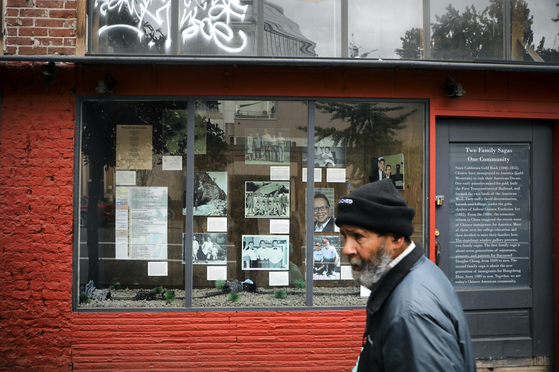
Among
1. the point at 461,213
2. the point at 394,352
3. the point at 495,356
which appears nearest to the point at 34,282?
the point at 394,352

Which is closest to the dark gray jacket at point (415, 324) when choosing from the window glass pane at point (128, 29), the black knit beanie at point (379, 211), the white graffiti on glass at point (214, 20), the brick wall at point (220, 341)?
the black knit beanie at point (379, 211)

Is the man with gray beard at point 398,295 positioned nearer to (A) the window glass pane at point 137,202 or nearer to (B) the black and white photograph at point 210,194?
(B) the black and white photograph at point 210,194

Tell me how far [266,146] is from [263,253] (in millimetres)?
1334

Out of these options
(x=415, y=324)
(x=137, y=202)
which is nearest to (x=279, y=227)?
(x=137, y=202)

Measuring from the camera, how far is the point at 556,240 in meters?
4.70

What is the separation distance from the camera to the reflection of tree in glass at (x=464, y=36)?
454 cm

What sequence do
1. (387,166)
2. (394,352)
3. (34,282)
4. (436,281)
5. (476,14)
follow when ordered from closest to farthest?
1. (394,352)
2. (436,281)
3. (34,282)
4. (476,14)
5. (387,166)

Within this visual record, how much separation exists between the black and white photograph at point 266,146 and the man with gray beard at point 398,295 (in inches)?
122

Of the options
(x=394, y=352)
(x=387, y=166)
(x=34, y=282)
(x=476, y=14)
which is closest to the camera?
(x=394, y=352)

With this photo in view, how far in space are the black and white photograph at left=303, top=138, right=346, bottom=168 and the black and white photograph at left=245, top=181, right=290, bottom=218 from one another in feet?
1.48

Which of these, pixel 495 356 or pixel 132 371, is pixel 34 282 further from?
pixel 495 356

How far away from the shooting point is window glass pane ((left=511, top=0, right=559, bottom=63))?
15.1ft

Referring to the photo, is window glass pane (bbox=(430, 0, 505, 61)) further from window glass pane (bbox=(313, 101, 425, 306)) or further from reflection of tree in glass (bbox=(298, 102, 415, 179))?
reflection of tree in glass (bbox=(298, 102, 415, 179))

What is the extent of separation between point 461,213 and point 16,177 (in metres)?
5.19
